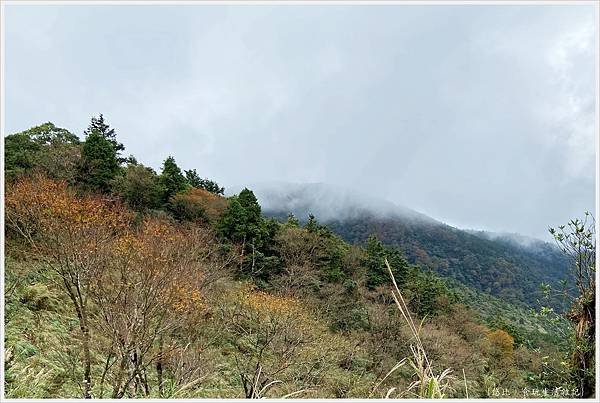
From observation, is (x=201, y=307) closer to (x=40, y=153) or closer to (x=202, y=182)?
(x=40, y=153)

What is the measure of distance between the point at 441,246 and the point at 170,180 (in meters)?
55.3

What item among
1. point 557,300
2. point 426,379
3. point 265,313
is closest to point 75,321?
point 265,313

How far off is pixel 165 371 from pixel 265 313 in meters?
3.48

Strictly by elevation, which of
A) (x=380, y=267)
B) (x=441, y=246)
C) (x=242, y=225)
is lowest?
(x=380, y=267)

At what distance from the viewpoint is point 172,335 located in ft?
35.0

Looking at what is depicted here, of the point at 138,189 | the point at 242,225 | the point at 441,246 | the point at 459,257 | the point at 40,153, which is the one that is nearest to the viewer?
the point at 40,153

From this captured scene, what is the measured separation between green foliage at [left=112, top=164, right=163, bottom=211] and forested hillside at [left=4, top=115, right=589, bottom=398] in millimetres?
71

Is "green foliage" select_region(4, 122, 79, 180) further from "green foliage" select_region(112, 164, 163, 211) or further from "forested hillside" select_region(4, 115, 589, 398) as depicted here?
"green foliage" select_region(112, 164, 163, 211)

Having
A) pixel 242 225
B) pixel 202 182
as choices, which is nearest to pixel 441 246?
pixel 202 182

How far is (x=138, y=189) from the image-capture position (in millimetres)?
20875

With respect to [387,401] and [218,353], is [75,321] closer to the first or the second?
[218,353]

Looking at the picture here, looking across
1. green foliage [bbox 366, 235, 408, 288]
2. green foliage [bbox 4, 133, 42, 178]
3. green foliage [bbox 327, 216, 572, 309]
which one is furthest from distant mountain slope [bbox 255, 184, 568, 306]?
green foliage [bbox 4, 133, 42, 178]

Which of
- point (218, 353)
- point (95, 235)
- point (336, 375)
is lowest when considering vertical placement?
point (336, 375)

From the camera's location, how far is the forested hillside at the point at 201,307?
675 cm
